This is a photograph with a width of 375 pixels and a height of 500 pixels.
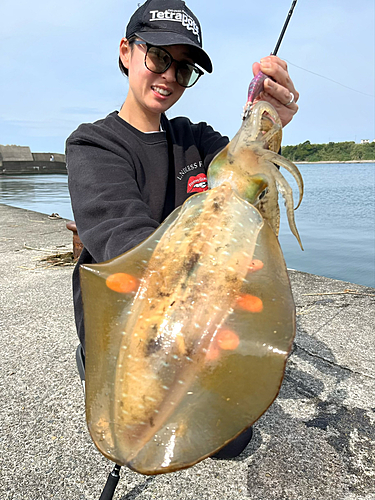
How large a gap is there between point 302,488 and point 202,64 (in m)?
2.16

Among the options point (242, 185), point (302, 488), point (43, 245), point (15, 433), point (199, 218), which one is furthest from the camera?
point (43, 245)

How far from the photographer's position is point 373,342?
325cm

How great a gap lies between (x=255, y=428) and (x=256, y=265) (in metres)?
1.58

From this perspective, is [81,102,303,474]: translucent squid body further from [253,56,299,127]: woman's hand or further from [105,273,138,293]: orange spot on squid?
[253,56,299,127]: woman's hand

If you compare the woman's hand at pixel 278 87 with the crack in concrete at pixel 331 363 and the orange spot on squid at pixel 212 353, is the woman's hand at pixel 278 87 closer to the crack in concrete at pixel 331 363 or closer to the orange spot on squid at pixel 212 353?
the orange spot on squid at pixel 212 353

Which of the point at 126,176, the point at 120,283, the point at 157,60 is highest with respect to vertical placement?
the point at 157,60

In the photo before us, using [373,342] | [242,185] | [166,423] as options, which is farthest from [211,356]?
[373,342]

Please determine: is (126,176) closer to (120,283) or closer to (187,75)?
(187,75)

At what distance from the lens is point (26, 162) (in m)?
40.9

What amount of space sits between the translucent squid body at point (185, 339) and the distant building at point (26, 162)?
134 feet

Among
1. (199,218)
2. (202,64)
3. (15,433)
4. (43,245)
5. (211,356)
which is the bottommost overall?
(43,245)

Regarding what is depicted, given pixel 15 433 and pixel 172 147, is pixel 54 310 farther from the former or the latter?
pixel 172 147

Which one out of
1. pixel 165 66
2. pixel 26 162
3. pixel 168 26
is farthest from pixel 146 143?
pixel 26 162

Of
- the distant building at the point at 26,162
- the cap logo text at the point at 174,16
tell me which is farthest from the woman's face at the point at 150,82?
the distant building at the point at 26,162
